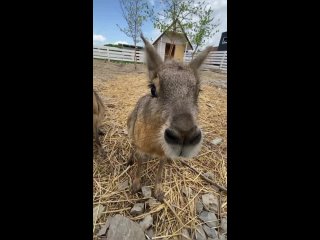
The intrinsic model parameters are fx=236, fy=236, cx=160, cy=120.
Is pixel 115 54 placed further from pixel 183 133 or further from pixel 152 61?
pixel 183 133

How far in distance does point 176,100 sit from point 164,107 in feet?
0.25

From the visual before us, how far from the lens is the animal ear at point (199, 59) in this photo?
1463 mm

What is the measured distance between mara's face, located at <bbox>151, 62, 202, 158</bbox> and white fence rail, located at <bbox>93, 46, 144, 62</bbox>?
7.1 inches

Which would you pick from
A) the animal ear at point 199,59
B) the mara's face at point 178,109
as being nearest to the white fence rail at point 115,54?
the mara's face at point 178,109

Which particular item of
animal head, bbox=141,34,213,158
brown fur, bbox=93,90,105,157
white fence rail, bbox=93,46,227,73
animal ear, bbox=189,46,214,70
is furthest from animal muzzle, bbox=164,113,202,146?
brown fur, bbox=93,90,105,157

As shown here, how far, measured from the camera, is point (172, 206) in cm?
135

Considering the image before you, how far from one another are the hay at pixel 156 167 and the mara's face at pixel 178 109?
368 millimetres

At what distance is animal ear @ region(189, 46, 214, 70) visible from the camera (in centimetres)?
146
